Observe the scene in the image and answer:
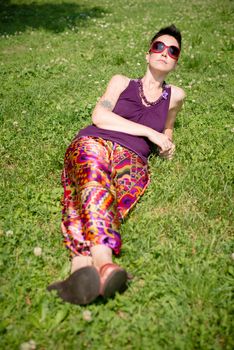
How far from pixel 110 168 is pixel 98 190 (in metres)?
0.69

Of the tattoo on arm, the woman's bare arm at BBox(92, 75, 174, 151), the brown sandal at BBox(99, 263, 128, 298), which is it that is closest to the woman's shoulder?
the woman's bare arm at BBox(92, 75, 174, 151)

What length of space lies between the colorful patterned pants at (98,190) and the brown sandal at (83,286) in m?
0.38

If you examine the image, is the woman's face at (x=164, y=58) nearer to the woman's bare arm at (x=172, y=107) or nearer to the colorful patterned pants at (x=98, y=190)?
the woman's bare arm at (x=172, y=107)

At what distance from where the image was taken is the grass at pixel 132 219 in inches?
117

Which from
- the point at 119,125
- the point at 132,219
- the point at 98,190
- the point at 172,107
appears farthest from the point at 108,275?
the point at 172,107

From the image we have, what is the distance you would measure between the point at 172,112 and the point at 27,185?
2.38 meters

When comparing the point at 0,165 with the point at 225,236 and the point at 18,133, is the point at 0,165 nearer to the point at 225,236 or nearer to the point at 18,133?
the point at 18,133

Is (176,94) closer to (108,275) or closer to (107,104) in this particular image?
(107,104)

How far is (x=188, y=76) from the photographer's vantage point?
28.2 feet

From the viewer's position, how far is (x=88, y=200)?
349 cm

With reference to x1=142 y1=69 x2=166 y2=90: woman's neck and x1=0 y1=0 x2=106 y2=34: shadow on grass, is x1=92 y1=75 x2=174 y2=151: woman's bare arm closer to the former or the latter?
x1=142 y1=69 x2=166 y2=90: woman's neck

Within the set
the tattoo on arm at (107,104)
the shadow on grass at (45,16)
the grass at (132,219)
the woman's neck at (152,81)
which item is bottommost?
the shadow on grass at (45,16)

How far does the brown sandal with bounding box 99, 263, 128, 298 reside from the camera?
9.70ft

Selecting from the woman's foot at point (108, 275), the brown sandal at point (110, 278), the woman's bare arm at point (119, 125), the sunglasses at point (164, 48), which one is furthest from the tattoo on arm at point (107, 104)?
the brown sandal at point (110, 278)
